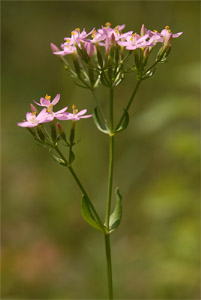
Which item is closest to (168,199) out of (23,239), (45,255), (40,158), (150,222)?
(150,222)

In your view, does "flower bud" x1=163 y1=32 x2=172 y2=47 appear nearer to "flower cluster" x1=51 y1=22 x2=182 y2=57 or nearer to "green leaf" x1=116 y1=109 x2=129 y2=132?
"flower cluster" x1=51 y1=22 x2=182 y2=57

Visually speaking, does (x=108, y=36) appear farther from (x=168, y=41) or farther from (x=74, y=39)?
(x=168, y=41)

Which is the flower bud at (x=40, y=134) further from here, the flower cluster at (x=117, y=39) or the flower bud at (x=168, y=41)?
the flower bud at (x=168, y=41)

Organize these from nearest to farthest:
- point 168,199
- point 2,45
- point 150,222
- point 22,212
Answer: point 168,199 < point 150,222 < point 22,212 < point 2,45

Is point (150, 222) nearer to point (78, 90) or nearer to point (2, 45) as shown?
point (78, 90)

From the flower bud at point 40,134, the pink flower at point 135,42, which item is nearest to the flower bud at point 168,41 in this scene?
the pink flower at point 135,42

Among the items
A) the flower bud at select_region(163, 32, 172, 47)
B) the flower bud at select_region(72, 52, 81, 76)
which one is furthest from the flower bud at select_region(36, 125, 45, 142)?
the flower bud at select_region(163, 32, 172, 47)

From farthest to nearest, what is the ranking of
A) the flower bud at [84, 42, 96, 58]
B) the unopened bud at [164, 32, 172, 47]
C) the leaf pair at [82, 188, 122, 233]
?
1. the flower bud at [84, 42, 96, 58]
2. the unopened bud at [164, 32, 172, 47]
3. the leaf pair at [82, 188, 122, 233]

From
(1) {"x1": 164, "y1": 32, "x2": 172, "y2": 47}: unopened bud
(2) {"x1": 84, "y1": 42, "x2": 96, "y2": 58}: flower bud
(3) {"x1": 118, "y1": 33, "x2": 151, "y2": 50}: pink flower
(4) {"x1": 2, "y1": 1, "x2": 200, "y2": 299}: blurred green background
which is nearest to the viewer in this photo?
(3) {"x1": 118, "y1": 33, "x2": 151, "y2": 50}: pink flower

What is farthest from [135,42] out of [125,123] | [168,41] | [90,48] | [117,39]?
[125,123]
